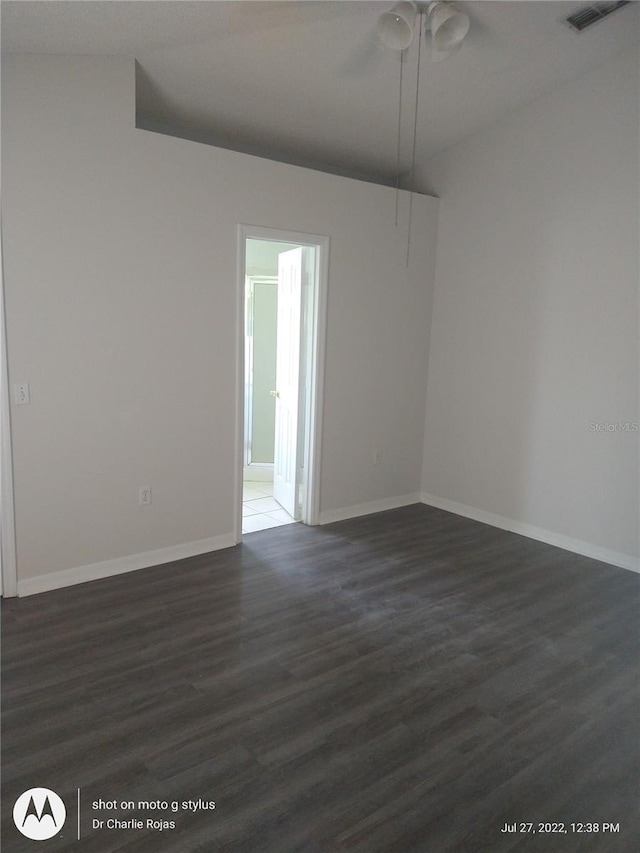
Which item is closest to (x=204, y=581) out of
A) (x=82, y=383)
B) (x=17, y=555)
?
(x=17, y=555)

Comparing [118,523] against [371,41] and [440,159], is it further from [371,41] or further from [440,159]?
[440,159]

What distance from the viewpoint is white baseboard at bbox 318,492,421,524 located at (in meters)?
4.76

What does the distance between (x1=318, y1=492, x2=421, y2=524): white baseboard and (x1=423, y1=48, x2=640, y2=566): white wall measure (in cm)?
27

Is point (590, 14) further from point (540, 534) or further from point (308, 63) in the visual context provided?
point (540, 534)

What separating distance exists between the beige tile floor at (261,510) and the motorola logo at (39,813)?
8.58ft

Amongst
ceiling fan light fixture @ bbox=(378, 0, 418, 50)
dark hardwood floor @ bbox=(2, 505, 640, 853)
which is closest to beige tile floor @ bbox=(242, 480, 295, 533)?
dark hardwood floor @ bbox=(2, 505, 640, 853)

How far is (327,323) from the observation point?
14.7 feet

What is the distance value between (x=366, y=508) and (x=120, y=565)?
218 centimetres

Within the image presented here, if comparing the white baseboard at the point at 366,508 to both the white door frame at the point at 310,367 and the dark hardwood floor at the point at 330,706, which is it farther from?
the dark hardwood floor at the point at 330,706

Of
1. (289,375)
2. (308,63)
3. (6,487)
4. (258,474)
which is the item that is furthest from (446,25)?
(258,474)

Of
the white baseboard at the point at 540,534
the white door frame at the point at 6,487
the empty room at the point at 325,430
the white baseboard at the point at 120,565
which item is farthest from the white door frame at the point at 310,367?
the white door frame at the point at 6,487

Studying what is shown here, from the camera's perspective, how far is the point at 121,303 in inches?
136

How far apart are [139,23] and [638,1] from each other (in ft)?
9.00

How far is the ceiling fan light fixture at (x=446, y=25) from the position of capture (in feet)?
9.82
